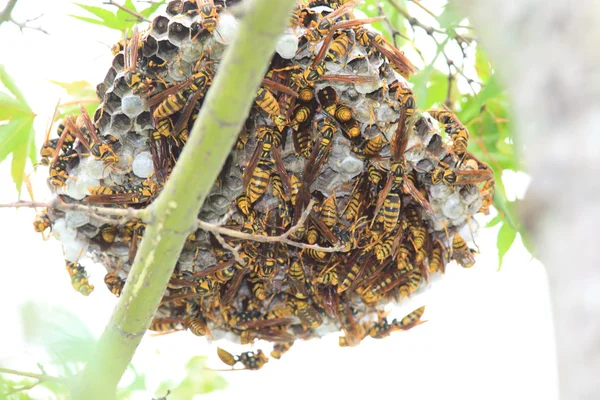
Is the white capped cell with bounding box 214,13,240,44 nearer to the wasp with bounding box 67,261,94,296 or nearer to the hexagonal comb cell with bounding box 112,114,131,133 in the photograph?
the hexagonal comb cell with bounding box 112,114,131,133

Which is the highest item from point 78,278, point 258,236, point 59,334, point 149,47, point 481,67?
point 481,67

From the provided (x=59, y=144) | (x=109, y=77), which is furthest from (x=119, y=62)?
(x=59, y=144)

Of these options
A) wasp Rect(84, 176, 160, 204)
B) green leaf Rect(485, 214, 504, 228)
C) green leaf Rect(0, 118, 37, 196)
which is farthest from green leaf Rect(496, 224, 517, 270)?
green leaf Rect(0, 118, 37, 196)

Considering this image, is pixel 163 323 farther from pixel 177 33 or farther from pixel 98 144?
pixel 177 33

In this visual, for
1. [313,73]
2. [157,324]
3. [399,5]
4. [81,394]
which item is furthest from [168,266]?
[399,5]

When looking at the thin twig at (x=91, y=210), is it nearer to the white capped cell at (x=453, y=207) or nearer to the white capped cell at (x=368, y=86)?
the white capped cell at (x=368, y=86)

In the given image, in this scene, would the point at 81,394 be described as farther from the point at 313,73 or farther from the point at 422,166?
the point at 422,166
